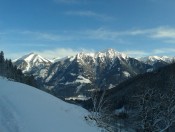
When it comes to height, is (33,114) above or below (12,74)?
below

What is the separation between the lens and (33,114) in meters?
29.1

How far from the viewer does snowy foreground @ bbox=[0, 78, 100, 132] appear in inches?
1020

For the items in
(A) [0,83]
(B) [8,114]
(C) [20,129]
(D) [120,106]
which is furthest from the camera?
(D) [120,106]

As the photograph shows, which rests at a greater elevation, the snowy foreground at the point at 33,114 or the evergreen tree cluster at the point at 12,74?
the evergreen tree cluster at the point at 12,74

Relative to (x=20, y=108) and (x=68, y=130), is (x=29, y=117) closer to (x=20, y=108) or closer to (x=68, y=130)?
(x=20, y=108)

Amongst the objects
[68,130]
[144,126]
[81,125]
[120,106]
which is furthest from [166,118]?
[120,106]

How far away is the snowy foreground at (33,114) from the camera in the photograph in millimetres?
25906

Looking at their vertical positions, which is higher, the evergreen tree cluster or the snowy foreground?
the evergreen tree cluster

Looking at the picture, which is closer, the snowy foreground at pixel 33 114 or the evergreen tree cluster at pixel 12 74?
the snowy foreground at pixel 33 114

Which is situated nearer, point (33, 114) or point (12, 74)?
point (33, 114)

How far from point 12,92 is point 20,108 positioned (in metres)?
4.01

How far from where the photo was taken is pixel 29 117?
2795 cm

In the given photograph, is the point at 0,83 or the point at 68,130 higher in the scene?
the point at 0,83

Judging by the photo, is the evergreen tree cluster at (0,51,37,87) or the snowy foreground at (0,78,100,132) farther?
the evergreen tree cluster at (0,51,37,87)
